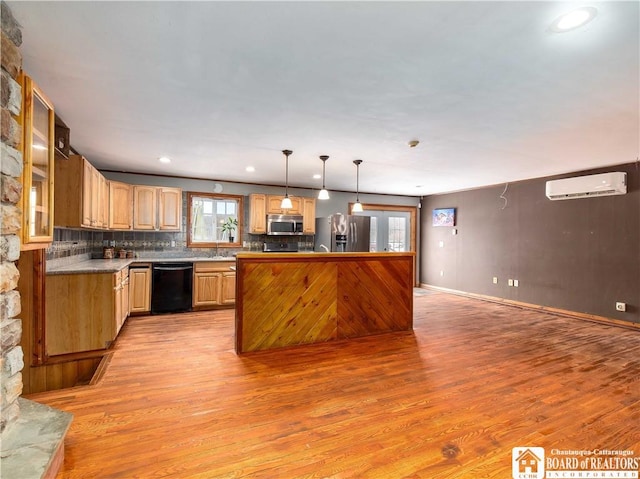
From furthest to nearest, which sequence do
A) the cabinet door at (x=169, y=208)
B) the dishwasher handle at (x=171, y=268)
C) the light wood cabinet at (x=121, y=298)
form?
1. the cabinet door at (x=169, y=208)
2. the dishwasher handle at (x=171, y=268)
3. the light wood cabinet at (x=121, y=298)

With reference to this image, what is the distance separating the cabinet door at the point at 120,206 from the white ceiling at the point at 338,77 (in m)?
0.87

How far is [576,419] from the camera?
2.32 metres

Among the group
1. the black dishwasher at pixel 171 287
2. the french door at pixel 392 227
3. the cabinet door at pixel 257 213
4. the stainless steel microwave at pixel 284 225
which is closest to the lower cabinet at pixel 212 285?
the black dishwasher at pixel 171 287

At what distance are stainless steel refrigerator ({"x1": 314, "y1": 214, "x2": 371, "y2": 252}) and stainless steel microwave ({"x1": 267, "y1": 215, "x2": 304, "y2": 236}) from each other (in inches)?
23.4

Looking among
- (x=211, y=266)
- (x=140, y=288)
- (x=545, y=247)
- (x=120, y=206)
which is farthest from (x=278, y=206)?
(x=545, y=247)

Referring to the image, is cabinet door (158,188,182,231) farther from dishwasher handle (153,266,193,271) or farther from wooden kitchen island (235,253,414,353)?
wooden kitchen island (235,253,414,353)

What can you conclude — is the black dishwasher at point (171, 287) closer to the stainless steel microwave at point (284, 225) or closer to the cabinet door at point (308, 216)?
the stainless steel microwave at point (284, 225)

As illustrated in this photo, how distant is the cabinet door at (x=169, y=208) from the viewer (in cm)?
567

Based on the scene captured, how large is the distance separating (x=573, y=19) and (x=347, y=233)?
16.0 ft

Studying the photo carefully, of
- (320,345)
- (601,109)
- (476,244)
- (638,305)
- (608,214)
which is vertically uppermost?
(601,109)

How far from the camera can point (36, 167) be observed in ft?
6.85

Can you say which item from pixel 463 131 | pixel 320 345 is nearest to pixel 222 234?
pixel 320 345

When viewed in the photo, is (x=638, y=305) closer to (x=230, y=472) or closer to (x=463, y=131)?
(x=463, y=131)

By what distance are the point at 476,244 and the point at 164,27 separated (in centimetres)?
698
